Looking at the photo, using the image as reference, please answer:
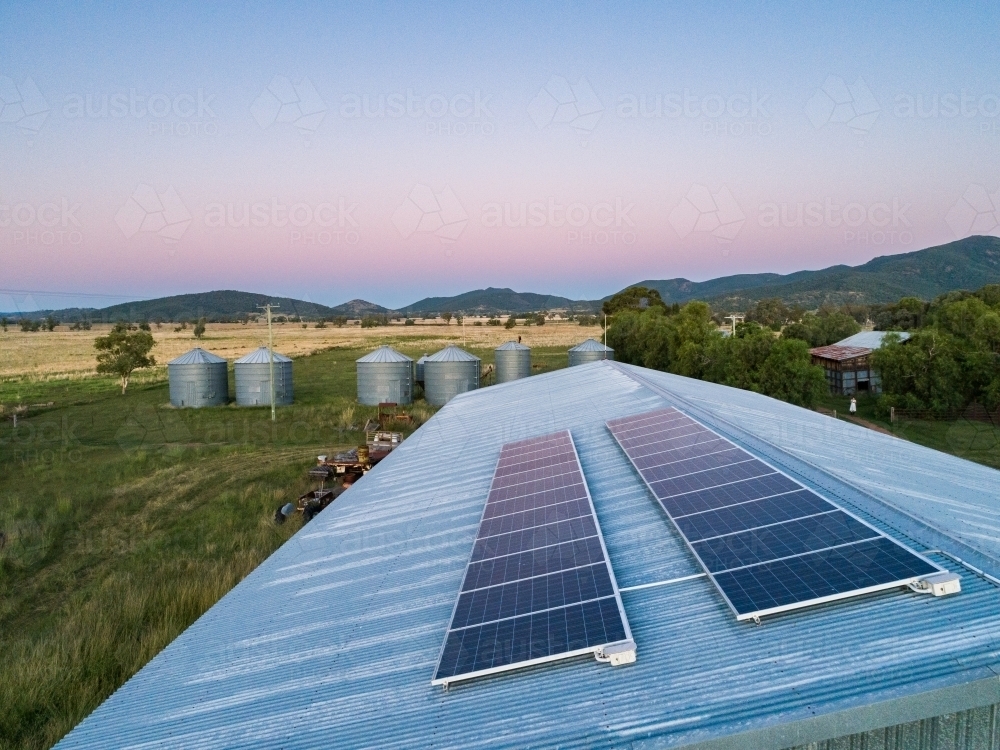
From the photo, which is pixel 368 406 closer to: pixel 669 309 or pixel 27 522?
pixel 27 522

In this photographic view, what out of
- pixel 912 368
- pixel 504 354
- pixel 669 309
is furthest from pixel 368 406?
Result: pixel 669 309

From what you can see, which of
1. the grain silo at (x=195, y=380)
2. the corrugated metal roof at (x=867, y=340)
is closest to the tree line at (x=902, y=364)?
the corrugated metal roof at (x=867, y=340)

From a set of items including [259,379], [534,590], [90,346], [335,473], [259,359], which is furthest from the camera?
[90,346]

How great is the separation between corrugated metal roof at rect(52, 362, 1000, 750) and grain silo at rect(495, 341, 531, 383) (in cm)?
3505

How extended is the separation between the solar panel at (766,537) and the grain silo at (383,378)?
32.6m

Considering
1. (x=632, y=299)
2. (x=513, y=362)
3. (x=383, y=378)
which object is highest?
(x=632, y=299)

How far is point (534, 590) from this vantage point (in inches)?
278

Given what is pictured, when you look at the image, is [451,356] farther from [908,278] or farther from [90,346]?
[908,278]

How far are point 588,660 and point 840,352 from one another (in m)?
50.0

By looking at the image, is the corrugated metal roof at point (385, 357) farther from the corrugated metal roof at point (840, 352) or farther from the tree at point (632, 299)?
the tree at point (632, 299)

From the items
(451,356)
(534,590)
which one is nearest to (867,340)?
(451,356)

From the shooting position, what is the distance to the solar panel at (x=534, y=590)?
597 centimetres

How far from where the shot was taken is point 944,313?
145ft

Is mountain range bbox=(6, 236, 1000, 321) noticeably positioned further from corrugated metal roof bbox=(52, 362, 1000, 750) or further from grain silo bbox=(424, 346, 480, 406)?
corrugated metal roof bbox=(52, 362, 1000, 750)
